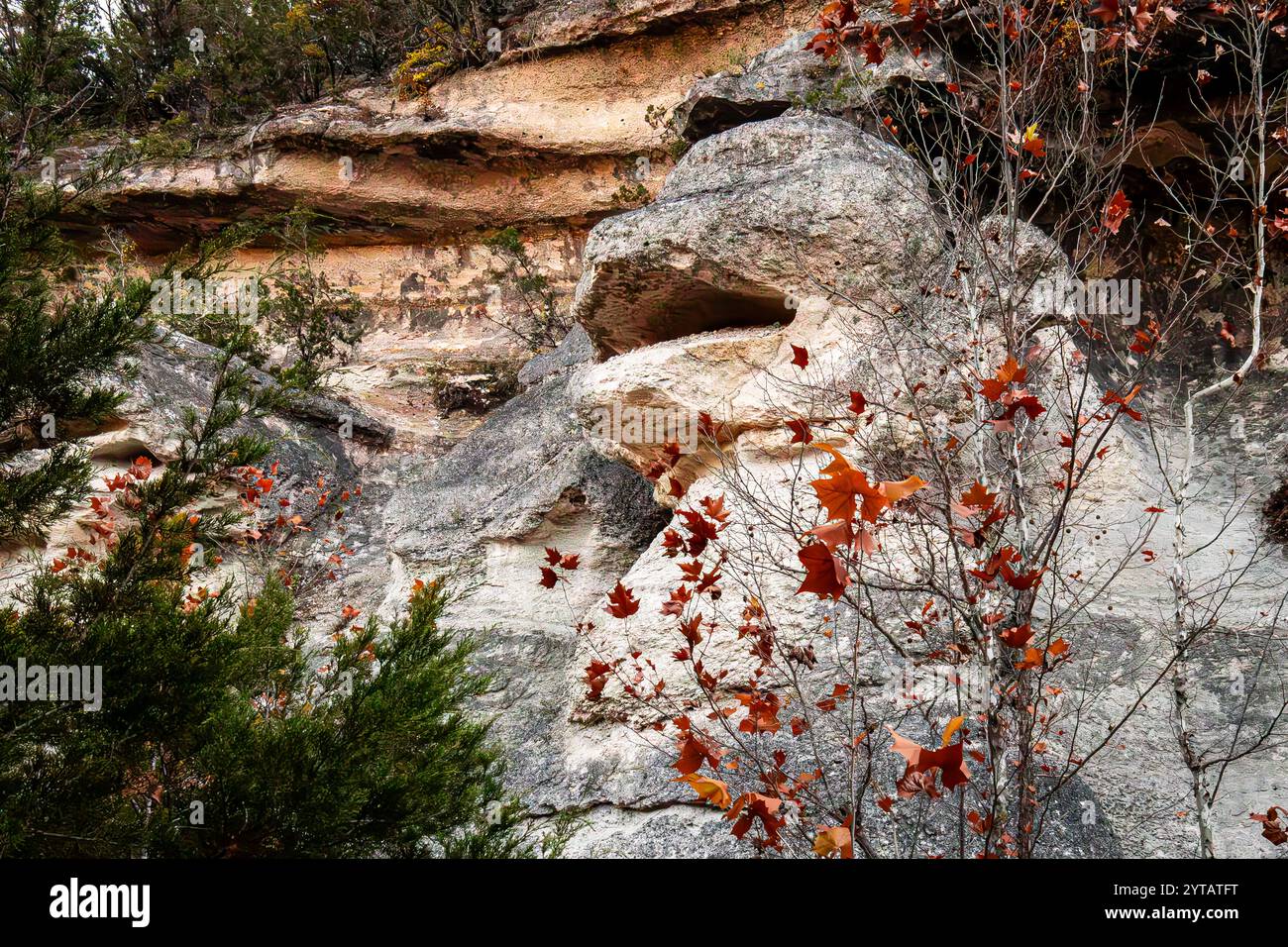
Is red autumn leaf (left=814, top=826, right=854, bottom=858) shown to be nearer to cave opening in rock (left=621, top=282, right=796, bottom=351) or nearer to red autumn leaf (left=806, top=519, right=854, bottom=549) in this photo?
red autumn leaf (left=806, top=519, right=854, bottom=549)

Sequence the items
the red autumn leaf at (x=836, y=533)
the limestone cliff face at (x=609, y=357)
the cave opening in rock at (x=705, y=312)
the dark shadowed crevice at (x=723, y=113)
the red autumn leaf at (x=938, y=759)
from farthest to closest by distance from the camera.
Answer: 1. the dark shadowed crevice at (x=723, y=113)
2. the cave opening in rock at (x=705, y=312)
3. the limestone cliff face at (x=609, y=357)
4. the red autumn leaf at (x=938, y=759)
5. the red autumn leaf at (x=836, y=533)

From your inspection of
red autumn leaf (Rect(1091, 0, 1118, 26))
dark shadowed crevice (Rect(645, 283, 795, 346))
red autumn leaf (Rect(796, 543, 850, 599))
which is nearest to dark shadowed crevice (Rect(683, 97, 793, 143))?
dark shadowed crevice (Rect(645, 283, 795, 346))

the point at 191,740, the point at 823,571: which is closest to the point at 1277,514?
the point at 823,571

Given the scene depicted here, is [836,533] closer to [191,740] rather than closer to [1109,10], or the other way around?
[1109,10]

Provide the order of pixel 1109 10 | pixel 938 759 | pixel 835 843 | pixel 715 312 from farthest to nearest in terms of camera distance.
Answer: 1. pixel 715 312
2. pixel 1109 10
3. pixel 835 843
4. pixel 938 759

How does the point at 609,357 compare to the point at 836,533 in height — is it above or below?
above

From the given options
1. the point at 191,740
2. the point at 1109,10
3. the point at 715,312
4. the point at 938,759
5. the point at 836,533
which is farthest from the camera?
the point at 715,312

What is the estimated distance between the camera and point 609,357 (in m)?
7.37

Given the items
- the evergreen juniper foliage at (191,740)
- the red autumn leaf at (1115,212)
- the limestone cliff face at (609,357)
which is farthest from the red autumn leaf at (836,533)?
the limestone cliff face at (609,357)

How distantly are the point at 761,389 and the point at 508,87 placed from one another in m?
9.02

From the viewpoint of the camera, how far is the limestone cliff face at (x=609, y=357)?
518 cm

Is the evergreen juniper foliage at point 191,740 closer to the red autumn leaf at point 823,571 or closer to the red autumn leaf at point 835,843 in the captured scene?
the red autumn leaf at point 835,843

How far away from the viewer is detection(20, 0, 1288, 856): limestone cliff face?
5.18 meters
